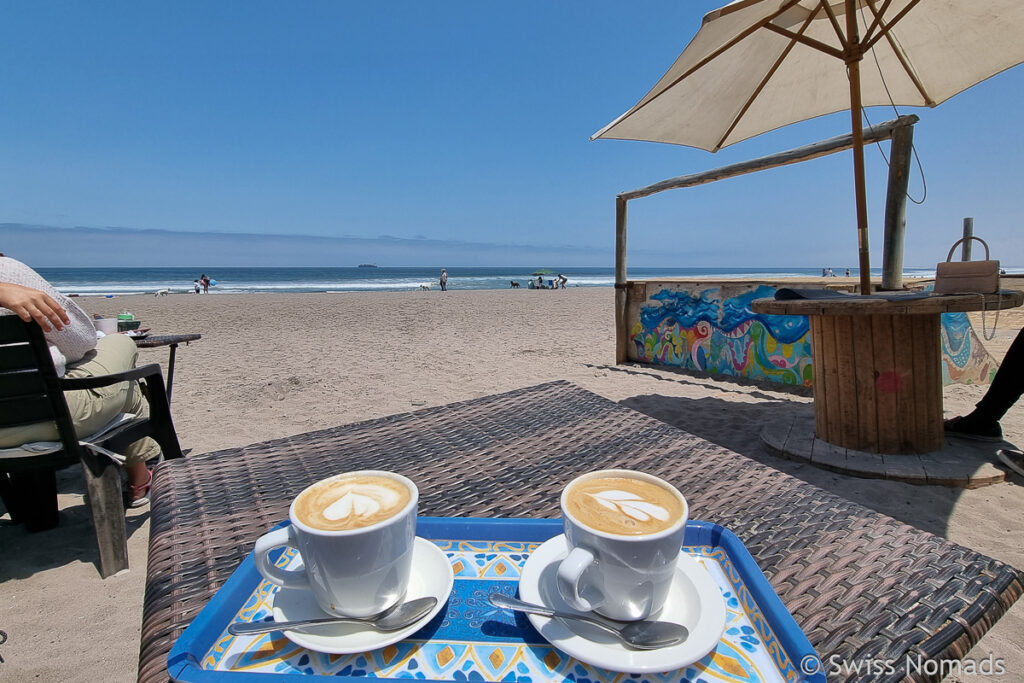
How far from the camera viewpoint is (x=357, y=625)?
604 millimetres

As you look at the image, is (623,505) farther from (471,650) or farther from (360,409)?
(360,409)

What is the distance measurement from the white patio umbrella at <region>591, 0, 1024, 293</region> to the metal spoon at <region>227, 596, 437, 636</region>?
101 inches

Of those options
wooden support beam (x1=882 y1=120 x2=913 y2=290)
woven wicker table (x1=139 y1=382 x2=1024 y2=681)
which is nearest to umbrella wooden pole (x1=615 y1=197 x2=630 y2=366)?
wooden support beam (x1=882 y1=120 x2=913 y2=290)

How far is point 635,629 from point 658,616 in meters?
0.05

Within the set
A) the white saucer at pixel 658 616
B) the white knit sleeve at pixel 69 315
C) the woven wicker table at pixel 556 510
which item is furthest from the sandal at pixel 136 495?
the white saucer at pixel 658 616

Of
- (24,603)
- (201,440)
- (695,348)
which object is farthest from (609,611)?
(695,348)

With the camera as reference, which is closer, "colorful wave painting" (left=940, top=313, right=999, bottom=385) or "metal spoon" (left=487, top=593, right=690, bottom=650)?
"metal spoon" (left=487, top=593, right=690, bottom=650)

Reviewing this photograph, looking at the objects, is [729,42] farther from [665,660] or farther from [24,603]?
[24,603]

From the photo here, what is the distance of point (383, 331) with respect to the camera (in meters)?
8.97

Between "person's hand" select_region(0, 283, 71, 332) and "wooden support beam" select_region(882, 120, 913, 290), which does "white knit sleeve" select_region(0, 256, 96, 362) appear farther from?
"wooden support beam" select_region(882, 120, 913, 290)

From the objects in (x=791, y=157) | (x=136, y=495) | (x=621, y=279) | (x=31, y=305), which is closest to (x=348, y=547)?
(x=31, y=305)

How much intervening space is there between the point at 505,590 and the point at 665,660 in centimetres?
25

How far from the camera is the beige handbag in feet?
6.77

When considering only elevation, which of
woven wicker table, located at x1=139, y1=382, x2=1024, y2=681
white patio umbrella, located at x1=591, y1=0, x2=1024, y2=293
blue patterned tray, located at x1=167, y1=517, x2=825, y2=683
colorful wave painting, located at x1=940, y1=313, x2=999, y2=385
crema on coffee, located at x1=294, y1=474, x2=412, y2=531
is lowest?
colorful wave painting, located at x1=940, y1=313, x2=999, y2=385
